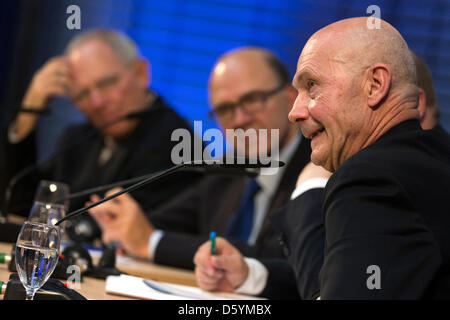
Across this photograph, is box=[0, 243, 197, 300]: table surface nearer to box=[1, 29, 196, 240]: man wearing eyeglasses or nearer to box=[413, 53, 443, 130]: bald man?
box=[413, 53, 443, 130]: bald man

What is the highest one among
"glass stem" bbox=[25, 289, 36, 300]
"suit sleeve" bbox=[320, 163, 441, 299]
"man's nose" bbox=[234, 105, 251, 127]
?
"man's nose" bbox=[234, 105, 251, 127]

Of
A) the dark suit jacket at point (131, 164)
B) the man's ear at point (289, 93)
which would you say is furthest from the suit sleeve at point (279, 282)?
the dark suit jacket at point (131, 164)

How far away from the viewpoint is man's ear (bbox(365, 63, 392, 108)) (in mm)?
1063

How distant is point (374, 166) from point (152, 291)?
2.14ft

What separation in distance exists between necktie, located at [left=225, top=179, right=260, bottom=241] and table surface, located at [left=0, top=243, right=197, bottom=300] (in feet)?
1.28

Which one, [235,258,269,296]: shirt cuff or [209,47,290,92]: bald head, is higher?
[209,47,290,92]: bald head

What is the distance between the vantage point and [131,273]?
5.80 feet

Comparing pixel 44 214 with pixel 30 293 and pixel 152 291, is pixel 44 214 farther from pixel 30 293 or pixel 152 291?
→ pixel 30 293

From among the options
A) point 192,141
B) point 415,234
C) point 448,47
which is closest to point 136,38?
point 192,141

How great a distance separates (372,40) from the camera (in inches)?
42.4

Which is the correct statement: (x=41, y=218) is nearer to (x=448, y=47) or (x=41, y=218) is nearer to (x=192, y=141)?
(x=192, y=141)

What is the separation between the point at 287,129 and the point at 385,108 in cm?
147

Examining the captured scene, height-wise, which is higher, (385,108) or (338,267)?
(385,108)

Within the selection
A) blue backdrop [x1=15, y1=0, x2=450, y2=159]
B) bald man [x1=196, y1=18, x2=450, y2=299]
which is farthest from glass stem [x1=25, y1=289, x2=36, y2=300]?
blue backdrop [x1=15, y1=0, x2=450, y2=159]
